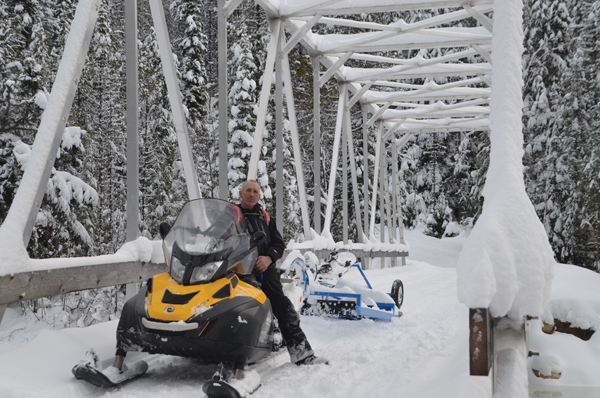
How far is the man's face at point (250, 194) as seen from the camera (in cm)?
431

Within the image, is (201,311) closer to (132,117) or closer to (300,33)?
(132,117)

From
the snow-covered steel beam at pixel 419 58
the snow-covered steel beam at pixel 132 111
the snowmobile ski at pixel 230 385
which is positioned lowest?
the snowmobile ski at pixel 230 385

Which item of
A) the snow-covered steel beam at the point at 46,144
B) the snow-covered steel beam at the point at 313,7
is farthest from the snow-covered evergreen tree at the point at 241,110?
the snow-covered steel beam at the point at 46,144

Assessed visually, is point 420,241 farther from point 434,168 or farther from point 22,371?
point 22,371

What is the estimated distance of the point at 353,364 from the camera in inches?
166

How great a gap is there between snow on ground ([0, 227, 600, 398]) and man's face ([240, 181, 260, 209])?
1.23 meters

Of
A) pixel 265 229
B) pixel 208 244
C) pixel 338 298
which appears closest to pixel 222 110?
pixel 338 298

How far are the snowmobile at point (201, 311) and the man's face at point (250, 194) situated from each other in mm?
531

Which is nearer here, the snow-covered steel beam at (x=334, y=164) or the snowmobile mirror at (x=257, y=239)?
the snowmobile mirror at (x=257, y=239)

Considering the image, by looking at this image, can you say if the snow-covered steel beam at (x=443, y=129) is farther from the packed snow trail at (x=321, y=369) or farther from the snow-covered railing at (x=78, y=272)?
the snow-covered railing at (x=78, y=272)

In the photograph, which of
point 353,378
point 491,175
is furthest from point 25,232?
point 491,175

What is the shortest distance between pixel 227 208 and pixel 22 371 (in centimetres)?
157

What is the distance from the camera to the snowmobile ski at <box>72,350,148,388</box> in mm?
3236

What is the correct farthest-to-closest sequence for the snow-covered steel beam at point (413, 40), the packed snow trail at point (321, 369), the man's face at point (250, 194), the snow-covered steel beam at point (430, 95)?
the snow-covered steel beam at point (430, 95), the snow-covered steel beam at point (413, 40), the man's face at point (250, 194), the packed snow trail at point (321, 369)
